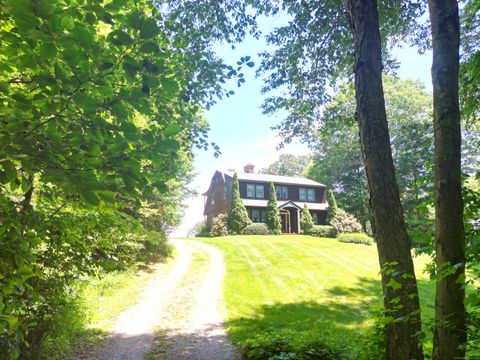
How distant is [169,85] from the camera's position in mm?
1933

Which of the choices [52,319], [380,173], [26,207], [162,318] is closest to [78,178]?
[26,207]

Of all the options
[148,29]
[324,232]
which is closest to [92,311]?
[148,29]

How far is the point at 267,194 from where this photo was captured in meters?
40.8

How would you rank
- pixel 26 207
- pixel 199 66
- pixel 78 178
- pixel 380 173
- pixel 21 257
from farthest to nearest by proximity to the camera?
pixel 199 66 < pixel 380 173 < pixel 26 207 < pixel 21 257 < pixel 78 178

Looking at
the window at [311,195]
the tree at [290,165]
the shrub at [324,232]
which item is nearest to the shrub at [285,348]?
the shrub at [324,232]

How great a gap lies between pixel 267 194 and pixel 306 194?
225 inches

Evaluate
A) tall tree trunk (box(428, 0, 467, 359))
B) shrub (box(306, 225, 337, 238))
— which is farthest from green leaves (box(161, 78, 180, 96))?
shrub (box(306, 225, 337, 238))

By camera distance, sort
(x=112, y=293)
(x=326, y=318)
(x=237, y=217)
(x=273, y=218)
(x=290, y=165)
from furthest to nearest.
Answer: (x=290, y=165), (x=273, y=218), (x=237, y=217), (x=112, y=293), (x=326, y=318)

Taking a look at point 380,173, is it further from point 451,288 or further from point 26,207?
point 26,207

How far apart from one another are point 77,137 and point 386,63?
31.2 ft

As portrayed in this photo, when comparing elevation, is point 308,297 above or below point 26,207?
below

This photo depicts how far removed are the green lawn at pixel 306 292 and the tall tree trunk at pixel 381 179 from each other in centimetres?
52

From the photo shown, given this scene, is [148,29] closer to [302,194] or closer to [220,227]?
[220,227]

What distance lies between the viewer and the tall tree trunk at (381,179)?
4.01 meters
